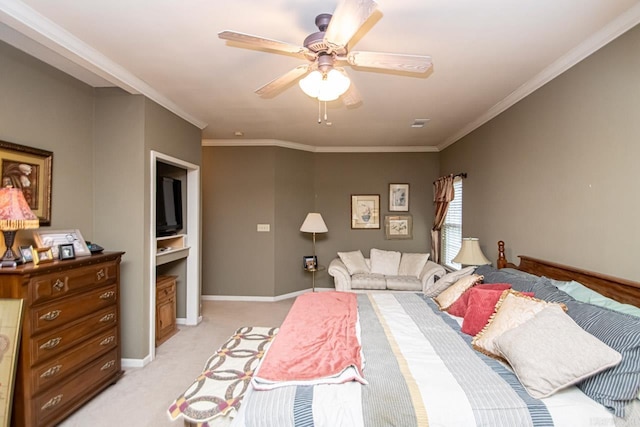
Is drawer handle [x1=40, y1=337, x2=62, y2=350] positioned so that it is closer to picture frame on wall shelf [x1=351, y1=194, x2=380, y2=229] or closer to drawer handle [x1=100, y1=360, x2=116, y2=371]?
drawer handle [x1=100, y1=360, x2=116, y2=371]

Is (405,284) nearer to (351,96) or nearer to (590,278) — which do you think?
(590,278)

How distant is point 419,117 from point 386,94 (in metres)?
0.97

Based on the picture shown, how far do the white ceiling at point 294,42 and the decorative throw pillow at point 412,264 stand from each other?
2.34m

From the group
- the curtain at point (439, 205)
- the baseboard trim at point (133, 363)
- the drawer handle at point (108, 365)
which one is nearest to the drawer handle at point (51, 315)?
the drawer handle at point (108, 365)

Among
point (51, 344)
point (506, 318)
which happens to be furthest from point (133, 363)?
point (506, 318)

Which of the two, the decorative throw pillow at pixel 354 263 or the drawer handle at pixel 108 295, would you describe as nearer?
the drawer handle at pixel 108 295

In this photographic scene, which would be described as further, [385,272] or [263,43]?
[385,272]

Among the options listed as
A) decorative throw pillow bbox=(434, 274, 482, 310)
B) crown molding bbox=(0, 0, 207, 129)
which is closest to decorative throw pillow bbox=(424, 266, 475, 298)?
decorative throw pillow bbox=(434, 274, 482, 310)

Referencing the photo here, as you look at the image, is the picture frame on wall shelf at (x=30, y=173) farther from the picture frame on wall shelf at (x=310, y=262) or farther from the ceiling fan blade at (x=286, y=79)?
the picture frame on wall shelf at (x=310, y=262)

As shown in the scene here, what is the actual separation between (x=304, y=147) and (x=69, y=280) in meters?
4.09

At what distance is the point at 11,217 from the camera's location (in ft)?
6.48

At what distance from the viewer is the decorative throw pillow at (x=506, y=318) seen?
6.11ft

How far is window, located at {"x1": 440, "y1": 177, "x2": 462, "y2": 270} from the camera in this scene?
15.7 ft

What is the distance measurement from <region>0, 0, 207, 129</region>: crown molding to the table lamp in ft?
3.33
